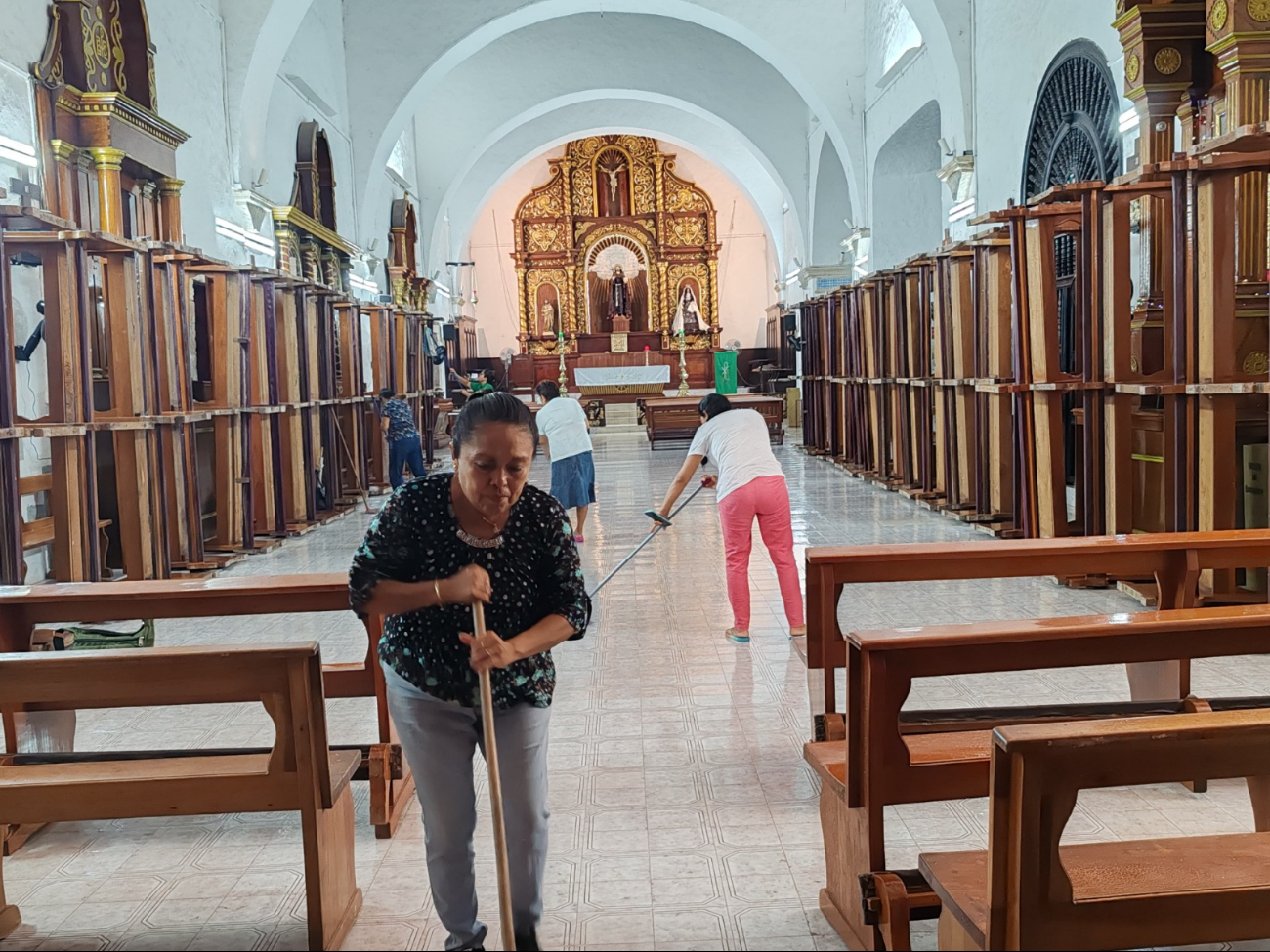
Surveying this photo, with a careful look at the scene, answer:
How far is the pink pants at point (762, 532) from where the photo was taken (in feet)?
19.0

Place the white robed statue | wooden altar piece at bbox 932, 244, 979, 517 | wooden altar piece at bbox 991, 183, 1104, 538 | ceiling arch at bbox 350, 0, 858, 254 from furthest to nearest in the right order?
1. the white robed statue
2. ceiling arch at bbox 350, 0, 858, 254
3. wooden altar piece at bbox 932, 244, 979, 517
4. wooden altar piece at bbox 991, 183, 1104, 538

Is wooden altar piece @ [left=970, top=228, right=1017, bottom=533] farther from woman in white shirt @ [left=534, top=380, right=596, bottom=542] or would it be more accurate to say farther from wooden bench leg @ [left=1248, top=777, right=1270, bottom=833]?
wooden bench leg @ [left=1248, top=777, right=1270, bottom=833]

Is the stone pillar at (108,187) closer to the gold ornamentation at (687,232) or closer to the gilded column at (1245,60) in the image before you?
the gilded column at (1245,60)

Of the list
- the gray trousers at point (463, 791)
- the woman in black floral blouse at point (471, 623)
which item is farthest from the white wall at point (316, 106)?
the gray trousers at point (463, 791)

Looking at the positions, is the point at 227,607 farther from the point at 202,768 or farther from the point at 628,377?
the point at 628,377

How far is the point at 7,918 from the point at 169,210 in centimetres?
855

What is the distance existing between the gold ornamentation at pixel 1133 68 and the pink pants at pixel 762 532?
13.6ft

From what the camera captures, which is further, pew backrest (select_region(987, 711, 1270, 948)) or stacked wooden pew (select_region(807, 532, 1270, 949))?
stacked wooden pew (select_region(807, 532, 1270, 949))

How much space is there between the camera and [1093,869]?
2.24 m

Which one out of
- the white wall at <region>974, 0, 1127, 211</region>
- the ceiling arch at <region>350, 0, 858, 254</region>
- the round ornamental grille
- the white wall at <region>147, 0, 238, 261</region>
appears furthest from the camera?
the ceiling arch at <region>350, 0, 858, 254</region>

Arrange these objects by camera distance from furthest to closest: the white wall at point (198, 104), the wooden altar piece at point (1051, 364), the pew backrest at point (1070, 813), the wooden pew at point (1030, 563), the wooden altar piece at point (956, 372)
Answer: the white wall at point (198, 104) → the wooden altar piece at point (956, 372) → the wooden altar piece at point (1051, 364) → the wooden pew at point (1030, 563) → the pew backrest at point (1070, 813)

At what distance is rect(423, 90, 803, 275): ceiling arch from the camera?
25.7 m

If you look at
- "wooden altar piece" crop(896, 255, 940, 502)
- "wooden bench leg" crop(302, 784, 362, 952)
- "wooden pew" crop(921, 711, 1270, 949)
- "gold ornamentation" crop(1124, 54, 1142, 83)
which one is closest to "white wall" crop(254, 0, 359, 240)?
"wooden altar piece" crop(896, 255, 940, 502)

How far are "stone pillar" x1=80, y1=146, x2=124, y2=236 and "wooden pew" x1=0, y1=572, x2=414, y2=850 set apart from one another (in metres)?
5.70
